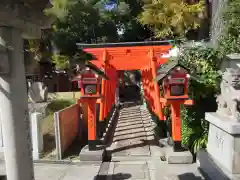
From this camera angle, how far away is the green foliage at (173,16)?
1145cm

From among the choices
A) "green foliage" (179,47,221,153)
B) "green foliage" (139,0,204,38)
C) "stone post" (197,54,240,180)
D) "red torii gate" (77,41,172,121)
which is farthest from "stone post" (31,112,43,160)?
"green foliage" (139,0,204,38)

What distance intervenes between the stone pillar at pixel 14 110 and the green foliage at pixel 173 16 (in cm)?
1001

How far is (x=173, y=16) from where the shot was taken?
1185cm

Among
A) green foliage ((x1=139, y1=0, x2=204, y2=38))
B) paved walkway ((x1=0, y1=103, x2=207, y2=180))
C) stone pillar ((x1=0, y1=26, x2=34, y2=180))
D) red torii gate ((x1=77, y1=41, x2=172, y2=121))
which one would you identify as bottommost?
paved walkway ((x1=0, y1=103, x2=207, y2=180))

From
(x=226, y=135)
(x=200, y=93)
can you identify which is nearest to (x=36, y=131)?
(x=200, y=93)

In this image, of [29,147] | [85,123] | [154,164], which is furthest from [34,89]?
[29,147]

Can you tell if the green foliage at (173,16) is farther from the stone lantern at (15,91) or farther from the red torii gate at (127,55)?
the stone lantern at (15,91)

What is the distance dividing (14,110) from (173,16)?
10589 mm

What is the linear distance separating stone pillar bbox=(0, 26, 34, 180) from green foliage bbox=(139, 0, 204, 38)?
1001 cm

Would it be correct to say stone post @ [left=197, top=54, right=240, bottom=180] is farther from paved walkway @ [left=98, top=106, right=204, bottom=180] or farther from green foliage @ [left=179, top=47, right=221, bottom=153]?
green foliage @ [left=179, top=47, right=221, bottom=153]

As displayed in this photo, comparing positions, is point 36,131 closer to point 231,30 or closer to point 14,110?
point 14,110

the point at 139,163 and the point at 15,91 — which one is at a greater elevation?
the point at 15,91

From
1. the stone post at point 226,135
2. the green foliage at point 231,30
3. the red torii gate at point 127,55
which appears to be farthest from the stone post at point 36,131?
the green foliage at point 231,30

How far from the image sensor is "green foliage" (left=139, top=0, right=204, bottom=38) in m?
11.5
